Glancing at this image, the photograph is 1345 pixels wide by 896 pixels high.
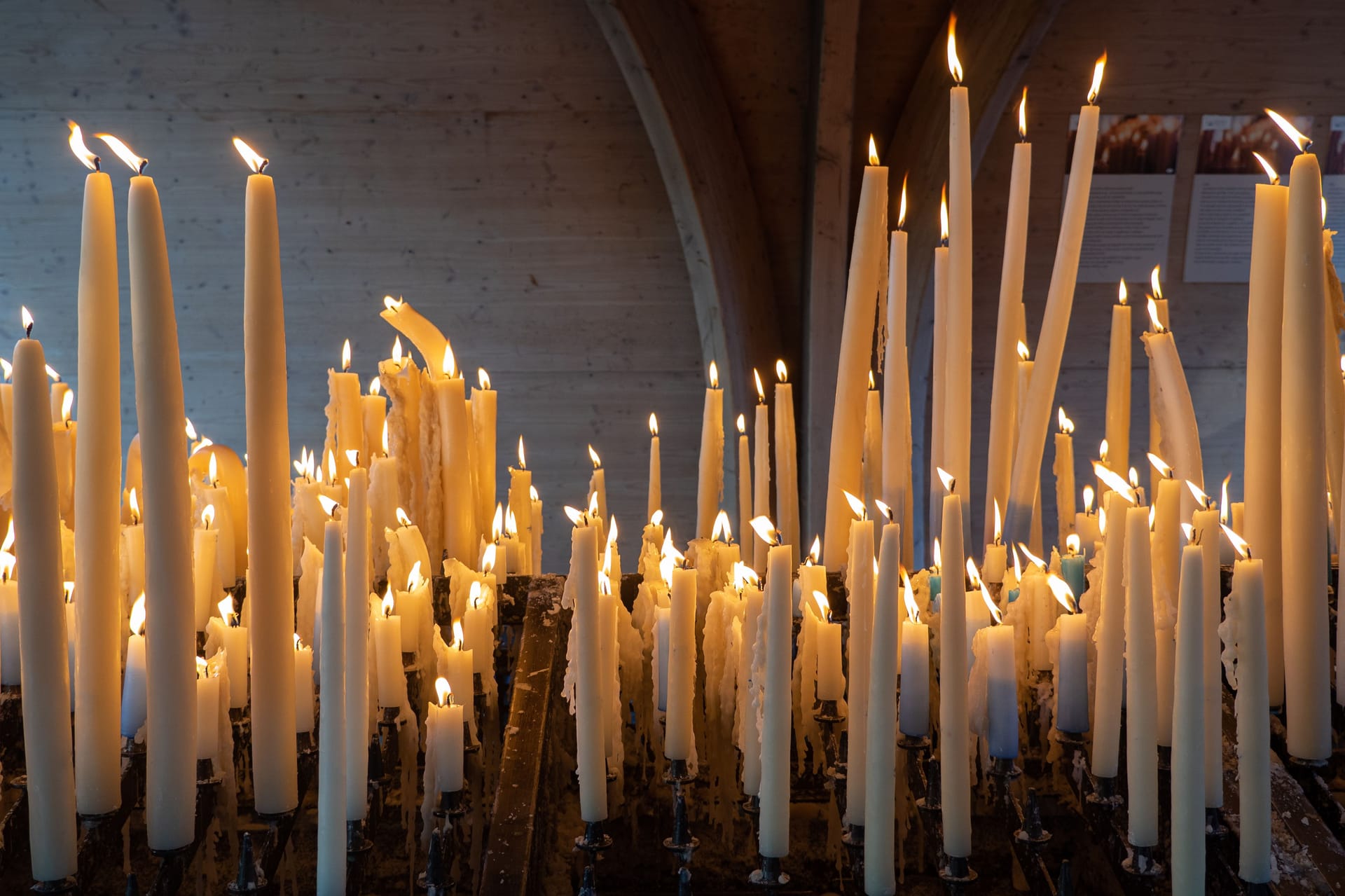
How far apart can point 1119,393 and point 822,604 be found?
44 cm

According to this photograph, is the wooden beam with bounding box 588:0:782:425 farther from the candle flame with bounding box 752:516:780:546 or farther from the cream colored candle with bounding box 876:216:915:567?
the candle flame with bounding box 752:516:780:546

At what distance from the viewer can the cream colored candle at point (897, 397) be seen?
3.18ft

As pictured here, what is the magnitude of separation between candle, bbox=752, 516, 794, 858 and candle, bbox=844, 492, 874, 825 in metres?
0.05

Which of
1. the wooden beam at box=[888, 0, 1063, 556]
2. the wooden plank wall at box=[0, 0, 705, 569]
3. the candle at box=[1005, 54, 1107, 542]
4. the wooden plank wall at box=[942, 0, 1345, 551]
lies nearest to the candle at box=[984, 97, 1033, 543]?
the candle at box=[1005, 54, 1107, 542]

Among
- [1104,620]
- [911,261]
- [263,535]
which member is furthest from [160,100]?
[1104,620]

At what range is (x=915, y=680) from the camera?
0.75m

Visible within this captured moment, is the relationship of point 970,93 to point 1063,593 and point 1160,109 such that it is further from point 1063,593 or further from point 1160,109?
point 1063,593

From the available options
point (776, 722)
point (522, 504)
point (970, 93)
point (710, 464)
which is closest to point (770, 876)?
point (776, 722)

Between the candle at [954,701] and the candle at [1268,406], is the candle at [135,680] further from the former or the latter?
the candle at [1268,406]

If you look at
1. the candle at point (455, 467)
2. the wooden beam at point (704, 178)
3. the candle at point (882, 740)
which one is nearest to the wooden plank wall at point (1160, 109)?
the wooden beam at point (704, 178)

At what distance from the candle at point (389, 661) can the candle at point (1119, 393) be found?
0.64 m

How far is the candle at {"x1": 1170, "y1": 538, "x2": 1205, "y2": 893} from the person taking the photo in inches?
22.9

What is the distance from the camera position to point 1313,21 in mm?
3498

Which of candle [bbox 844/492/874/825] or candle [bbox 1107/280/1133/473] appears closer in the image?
candle [bbox 844/492/874/825]
